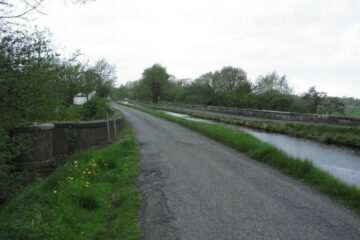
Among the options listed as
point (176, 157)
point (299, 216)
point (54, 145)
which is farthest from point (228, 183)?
point (54, 145)

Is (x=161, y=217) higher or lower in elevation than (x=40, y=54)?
lower

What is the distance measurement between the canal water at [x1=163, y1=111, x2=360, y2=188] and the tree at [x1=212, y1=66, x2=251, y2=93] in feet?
146

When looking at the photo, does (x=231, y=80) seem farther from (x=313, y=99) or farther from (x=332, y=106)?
(x=332, y=106)

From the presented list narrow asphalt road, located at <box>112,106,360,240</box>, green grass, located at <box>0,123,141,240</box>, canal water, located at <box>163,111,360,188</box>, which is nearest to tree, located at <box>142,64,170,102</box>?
canal water, located at <box>163,111,360,188</box>

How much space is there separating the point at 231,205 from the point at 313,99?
3488 cm

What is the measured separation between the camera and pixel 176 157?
510 inches

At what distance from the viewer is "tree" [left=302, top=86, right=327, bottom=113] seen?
3806 cm

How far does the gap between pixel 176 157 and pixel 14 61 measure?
678 centimetres

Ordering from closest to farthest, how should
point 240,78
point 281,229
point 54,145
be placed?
point 281,229 → point 54,145 → point 240,78

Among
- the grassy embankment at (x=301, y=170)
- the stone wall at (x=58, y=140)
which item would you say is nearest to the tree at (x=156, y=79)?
the stone wall at (x=58, y=140)

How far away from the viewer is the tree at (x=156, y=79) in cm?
9125

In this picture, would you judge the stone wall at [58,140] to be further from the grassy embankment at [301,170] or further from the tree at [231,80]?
the tree at [231,80]

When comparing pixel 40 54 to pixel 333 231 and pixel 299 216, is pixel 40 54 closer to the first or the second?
pixel 299 216

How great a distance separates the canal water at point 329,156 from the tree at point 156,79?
229ft
